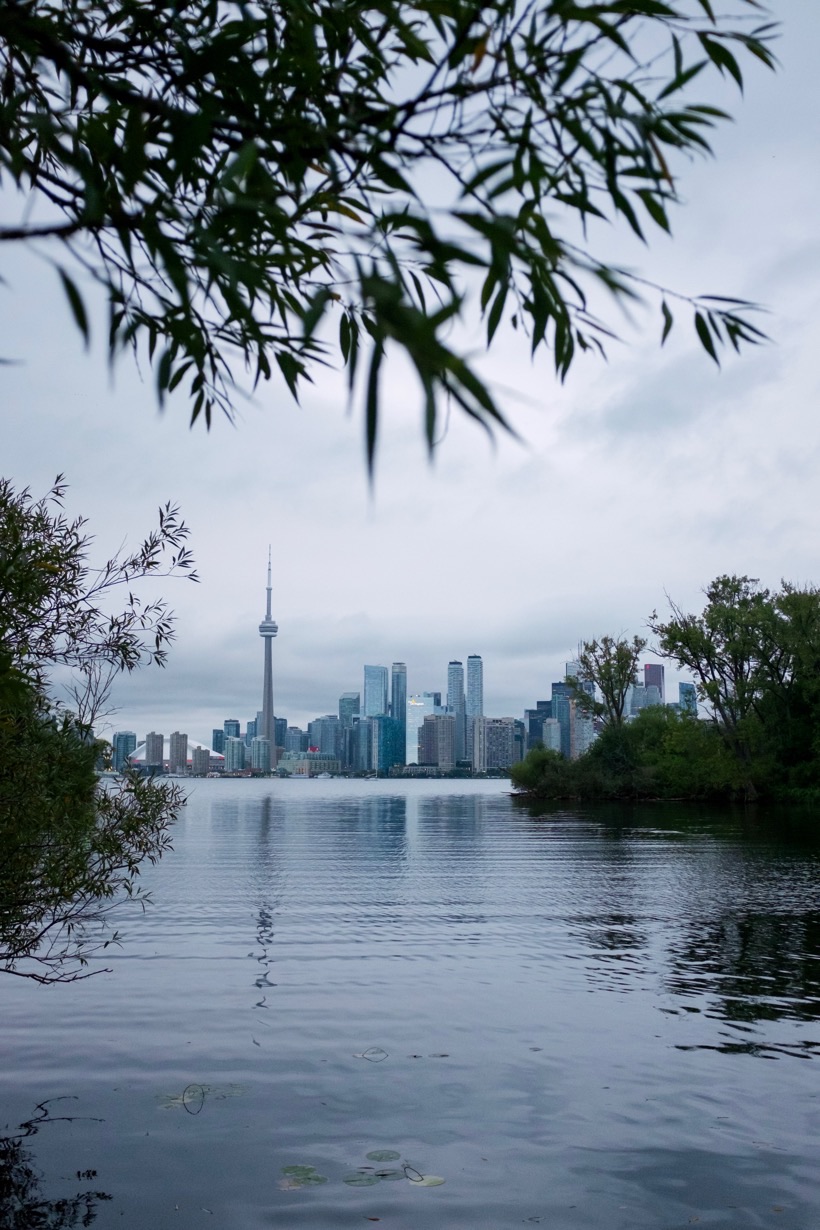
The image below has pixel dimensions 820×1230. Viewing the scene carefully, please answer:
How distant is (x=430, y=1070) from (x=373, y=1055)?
0.90 metres

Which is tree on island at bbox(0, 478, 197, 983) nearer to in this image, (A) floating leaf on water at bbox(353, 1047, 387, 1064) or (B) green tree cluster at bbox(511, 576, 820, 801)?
(A) floating leaf on water at bbox(353, 1047, 387, 1064)

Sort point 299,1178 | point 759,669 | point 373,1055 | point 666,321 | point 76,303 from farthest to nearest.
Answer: point 759,669, point 373,1055, point 299,1178, point 666,321, point 76,303

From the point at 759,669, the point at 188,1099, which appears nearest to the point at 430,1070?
the point at 188,1099

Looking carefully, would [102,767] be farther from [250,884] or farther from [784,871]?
[784,871]

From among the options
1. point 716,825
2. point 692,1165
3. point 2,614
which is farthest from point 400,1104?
point 716,825

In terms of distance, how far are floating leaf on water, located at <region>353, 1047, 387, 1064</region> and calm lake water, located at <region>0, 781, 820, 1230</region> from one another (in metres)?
0.05

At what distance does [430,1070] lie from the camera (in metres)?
11.2

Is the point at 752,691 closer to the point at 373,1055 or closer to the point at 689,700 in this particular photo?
the point at 689,700

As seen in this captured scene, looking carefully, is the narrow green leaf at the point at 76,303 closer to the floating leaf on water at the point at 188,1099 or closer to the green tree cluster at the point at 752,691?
the floating leaf on water at the point at 188,1099

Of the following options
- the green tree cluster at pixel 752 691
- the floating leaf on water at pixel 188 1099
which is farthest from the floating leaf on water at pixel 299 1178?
the green tree cluster at pixel 752 691

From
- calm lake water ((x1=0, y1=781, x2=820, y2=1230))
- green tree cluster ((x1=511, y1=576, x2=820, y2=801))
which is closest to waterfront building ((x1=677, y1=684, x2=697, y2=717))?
green tree cluster ((x1=511, y1=576, x2=820, y2=801))

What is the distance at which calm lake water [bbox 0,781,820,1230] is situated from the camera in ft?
25.8

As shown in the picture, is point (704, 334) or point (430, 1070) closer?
point (704, 334)

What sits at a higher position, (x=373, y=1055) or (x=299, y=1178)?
(x=299, y=1178)
